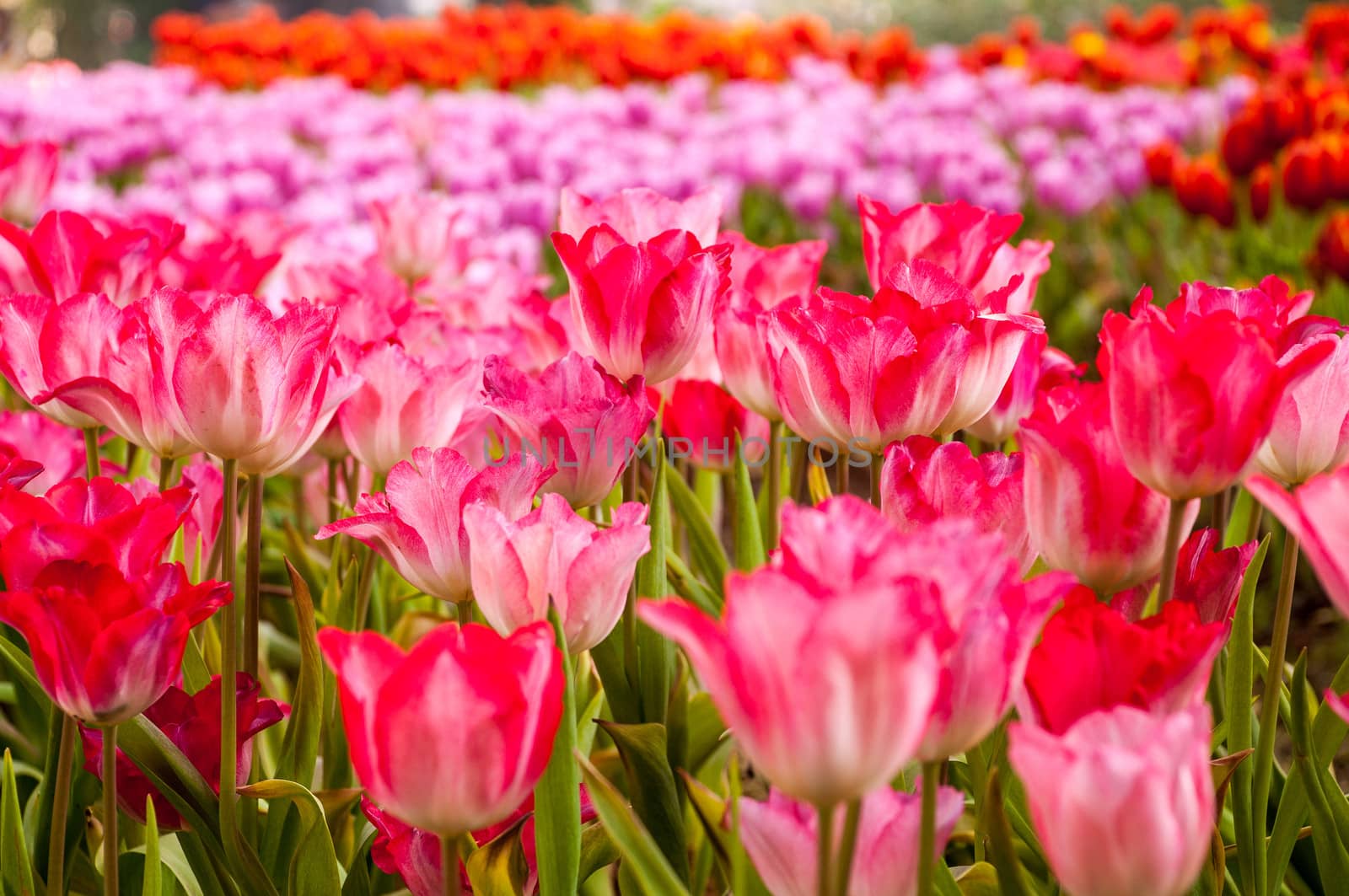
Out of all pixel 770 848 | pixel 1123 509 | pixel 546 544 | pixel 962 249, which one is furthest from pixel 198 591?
pixel 962 249

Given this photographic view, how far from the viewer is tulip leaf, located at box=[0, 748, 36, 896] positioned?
37.7 inches

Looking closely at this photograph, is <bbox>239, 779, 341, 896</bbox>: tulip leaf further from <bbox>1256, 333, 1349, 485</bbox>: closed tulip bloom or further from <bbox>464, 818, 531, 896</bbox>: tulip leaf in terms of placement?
<bbox>1256, 333, 1349, 485</bbox>: closed tulip bloom

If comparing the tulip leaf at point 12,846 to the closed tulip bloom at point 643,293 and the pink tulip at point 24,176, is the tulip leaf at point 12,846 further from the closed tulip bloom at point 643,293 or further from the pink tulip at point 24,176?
the pink tulip at point 24,176

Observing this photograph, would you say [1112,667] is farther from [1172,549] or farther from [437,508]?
[437,508]

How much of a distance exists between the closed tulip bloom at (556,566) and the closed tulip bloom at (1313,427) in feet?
1.42

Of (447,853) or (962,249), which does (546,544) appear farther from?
(962,249)

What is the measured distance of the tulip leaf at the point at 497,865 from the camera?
0.94 metres

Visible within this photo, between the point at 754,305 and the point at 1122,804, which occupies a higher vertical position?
the point at 754,305

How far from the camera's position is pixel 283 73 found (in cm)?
762

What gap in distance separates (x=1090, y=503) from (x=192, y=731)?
0.68 m

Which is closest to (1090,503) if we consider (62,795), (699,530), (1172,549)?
(1172,549)

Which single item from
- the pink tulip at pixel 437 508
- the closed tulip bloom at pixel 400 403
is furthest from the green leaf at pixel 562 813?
the closed tulip bloom at pixel 400 403

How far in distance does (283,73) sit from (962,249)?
7147 mm

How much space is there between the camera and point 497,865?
37.6 inches
